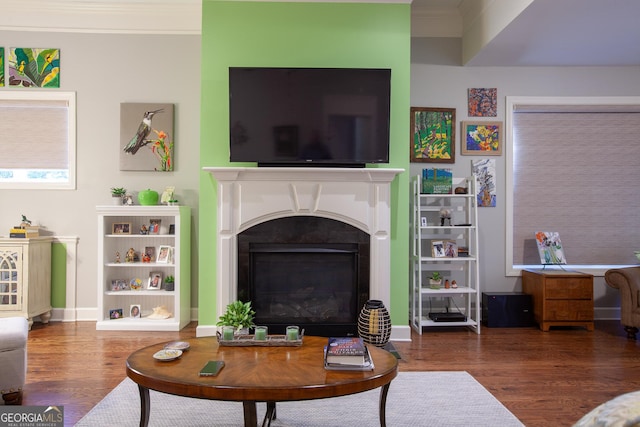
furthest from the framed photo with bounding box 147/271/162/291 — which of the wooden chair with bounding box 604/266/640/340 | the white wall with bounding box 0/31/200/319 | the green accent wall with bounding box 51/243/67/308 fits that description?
the wooden chair with bounding box 604/266/640/340

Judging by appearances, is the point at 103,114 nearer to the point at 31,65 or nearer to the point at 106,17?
the point at 31,65

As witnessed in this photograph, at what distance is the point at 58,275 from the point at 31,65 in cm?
200

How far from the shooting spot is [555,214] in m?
4.67

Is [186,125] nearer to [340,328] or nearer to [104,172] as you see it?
[104,172]

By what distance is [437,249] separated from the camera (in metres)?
4.22

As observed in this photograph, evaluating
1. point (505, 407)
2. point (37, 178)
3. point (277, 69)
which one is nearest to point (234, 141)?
point (277, 69)

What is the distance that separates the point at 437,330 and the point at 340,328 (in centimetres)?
100

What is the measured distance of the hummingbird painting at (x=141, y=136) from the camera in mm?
4398

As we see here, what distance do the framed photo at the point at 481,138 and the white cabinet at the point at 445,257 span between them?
1.17ft

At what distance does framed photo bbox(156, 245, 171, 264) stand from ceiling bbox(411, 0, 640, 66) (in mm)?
3135

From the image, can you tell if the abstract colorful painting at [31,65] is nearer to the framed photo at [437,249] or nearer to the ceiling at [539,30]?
the ceiling at [539,30]

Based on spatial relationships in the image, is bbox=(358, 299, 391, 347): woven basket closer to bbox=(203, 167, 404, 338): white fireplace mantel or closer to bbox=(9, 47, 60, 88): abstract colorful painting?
bbox=(203, 167, 404, 338): white fireplace mantel

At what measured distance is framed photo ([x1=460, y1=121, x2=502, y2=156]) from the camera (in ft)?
14.9

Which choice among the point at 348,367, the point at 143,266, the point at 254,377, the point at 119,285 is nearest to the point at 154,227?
the point at 143,266
